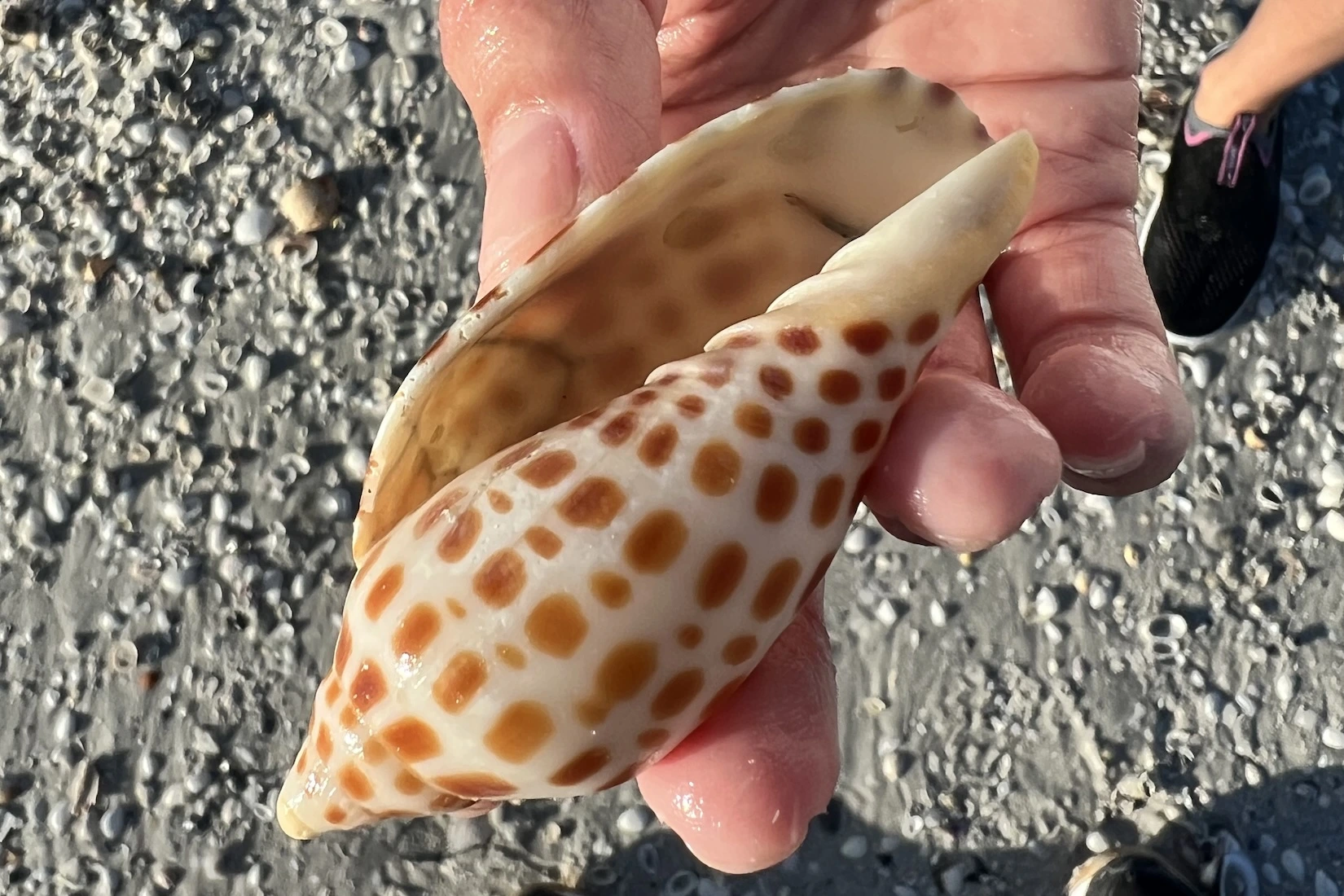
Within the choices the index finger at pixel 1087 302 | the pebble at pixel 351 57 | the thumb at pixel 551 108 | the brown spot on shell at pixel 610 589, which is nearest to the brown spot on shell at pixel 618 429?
the brown spot on shell at pixel 610 589

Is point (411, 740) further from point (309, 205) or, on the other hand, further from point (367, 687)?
point (309, 205)

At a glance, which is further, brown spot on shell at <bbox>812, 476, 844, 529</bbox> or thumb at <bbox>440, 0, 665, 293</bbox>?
thumb at <bbox>440, 0, 665, 293</bbox>

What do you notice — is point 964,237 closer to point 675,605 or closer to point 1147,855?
point 675,605

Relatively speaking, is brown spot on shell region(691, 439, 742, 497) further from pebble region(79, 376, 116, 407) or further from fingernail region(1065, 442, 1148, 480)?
pebble region(79, 376, 116, 407)

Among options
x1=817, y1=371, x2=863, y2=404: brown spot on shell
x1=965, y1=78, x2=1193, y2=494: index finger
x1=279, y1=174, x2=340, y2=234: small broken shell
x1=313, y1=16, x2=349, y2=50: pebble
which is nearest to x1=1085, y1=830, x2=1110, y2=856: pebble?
x1=965, y1=78, x2=1193, y2=494: index finger

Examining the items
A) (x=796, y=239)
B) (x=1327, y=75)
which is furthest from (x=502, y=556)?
(x=1327, y=75)

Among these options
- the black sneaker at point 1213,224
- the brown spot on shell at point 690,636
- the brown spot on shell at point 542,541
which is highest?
the brown spot on shell at point 542,541

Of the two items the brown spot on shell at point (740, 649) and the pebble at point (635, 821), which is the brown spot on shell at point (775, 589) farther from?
the pebble at point (635, 821)
